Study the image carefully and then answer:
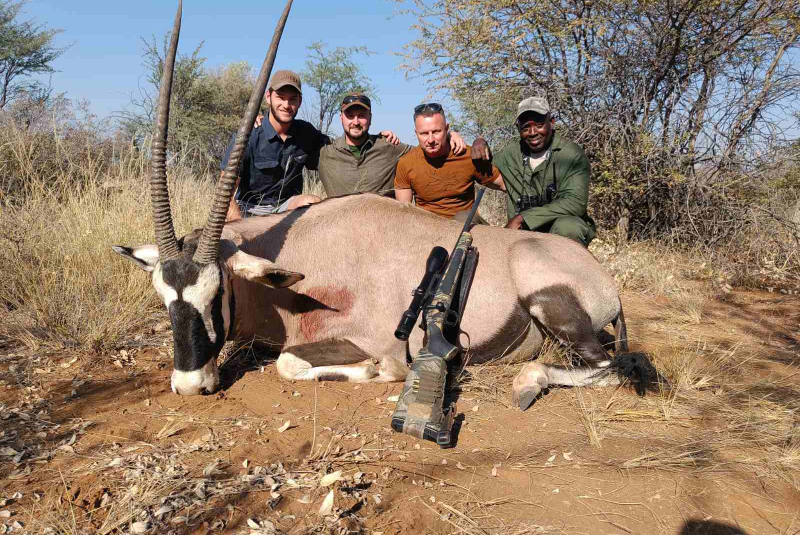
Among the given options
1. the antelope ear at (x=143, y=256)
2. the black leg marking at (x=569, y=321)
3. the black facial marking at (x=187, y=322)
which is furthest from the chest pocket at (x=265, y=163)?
the black leg marking at (x=569, y=321)

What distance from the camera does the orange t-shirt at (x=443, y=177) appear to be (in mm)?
5723

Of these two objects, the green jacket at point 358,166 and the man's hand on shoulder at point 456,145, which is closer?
the man's hand on shoulder at point 456,145

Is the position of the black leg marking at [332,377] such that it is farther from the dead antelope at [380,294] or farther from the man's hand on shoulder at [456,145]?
the man's hand on shoulder at [456,145]

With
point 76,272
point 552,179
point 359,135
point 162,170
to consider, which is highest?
point 359,135

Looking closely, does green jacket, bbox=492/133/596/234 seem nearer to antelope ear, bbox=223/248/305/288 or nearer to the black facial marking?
antelope ear, bbox=223/248/305/288

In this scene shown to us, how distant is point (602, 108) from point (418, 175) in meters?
4.66

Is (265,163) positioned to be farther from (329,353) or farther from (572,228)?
(572,228)

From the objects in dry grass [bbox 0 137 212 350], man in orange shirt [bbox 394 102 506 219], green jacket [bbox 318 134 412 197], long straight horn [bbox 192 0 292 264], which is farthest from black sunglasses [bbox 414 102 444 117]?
dry grass [bbox 0 137 212 350]

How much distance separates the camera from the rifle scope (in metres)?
3.56

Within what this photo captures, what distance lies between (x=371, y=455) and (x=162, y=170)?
2.34 m

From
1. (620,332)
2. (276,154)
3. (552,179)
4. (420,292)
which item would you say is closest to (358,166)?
(276,154)

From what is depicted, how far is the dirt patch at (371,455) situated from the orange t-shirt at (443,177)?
7.02ft

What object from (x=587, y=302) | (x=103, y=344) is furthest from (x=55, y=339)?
(x=587, y=302)

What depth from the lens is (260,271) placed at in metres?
3.78
